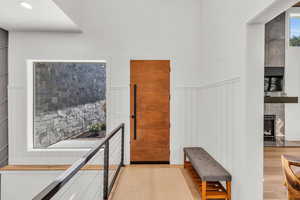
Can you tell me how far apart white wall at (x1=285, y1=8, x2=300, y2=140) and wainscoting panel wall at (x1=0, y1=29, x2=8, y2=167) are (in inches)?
258

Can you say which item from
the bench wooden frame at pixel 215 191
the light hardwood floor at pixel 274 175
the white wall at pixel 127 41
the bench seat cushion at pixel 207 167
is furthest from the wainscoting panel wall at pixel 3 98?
the light hardwood floor at pixel 274 175

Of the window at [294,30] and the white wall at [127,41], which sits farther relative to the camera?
the window at [294,30]

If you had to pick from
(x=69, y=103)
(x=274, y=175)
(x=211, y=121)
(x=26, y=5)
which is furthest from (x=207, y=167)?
(x=26, y=5)

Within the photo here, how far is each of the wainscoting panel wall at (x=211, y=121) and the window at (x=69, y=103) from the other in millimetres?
1617

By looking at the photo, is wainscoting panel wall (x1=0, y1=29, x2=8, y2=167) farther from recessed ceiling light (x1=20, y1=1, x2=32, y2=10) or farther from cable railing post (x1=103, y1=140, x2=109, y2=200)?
cable railing post (x1=103, y1=140, x2=109, y2=200)

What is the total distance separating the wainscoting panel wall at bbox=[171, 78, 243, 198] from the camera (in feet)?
8.70

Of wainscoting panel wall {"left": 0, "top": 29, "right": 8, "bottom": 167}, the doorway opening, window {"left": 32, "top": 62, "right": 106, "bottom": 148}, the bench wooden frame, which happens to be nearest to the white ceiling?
wainscoting panel wall {"left": 0, "top": 29, "right": 8, "bottom": 167}

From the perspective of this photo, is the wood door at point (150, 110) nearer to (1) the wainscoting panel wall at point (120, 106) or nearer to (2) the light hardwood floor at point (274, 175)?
(1) the wainscoting panel wall at point (120, 106)

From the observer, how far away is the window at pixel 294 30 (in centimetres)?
570

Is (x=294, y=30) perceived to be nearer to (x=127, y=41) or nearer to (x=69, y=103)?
(x=127, y=41)

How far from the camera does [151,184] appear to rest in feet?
11.0

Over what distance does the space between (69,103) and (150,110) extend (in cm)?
175

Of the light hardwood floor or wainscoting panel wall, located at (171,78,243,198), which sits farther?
the light hardwood floor

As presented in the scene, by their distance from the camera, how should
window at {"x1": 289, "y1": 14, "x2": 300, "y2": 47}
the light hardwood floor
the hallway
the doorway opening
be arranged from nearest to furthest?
the light hardwood floor < the hallway < the doorway opening < window at {"x1": 289, "y1": 14, "x2": 300, "y2": 47}
